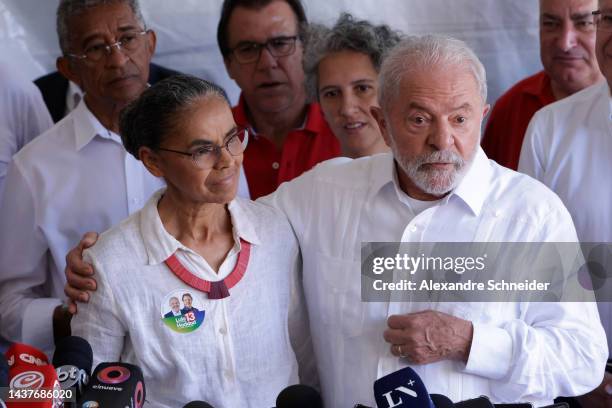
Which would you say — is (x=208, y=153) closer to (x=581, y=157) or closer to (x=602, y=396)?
(x=581, y=157)

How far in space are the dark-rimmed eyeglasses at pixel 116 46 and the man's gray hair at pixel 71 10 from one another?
0.18 ft

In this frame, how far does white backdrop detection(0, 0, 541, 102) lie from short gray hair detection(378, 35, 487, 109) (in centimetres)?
159

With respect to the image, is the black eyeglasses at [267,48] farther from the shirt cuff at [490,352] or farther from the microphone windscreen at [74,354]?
the microphone windscreen at [74,354]

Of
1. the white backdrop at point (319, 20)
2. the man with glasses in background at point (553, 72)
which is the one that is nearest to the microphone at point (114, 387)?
the man with glasses in background at point (553, 72)

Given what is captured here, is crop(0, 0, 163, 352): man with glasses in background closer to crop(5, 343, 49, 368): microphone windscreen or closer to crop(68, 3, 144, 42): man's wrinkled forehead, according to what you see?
crop(68, 3, 144, 42): man's wrinkled forehead

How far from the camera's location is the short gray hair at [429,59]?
2277mm

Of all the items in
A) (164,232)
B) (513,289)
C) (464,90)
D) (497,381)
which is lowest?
(497,381)

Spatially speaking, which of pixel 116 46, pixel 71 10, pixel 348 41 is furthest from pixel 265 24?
pixel 71 10

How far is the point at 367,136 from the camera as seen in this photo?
2998mm

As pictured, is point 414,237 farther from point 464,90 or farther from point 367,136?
point 367,136

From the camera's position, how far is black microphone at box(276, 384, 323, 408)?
77.7 inches

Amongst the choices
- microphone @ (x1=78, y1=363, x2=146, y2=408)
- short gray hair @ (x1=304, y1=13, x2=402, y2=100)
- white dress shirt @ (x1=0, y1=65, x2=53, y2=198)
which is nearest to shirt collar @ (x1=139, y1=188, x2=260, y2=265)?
microphone @ (x1=78, y1=363, x2=146, y2=408)

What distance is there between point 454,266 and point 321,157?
1134 mm

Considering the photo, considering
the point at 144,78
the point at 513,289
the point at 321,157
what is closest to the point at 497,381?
the point at 513,289
